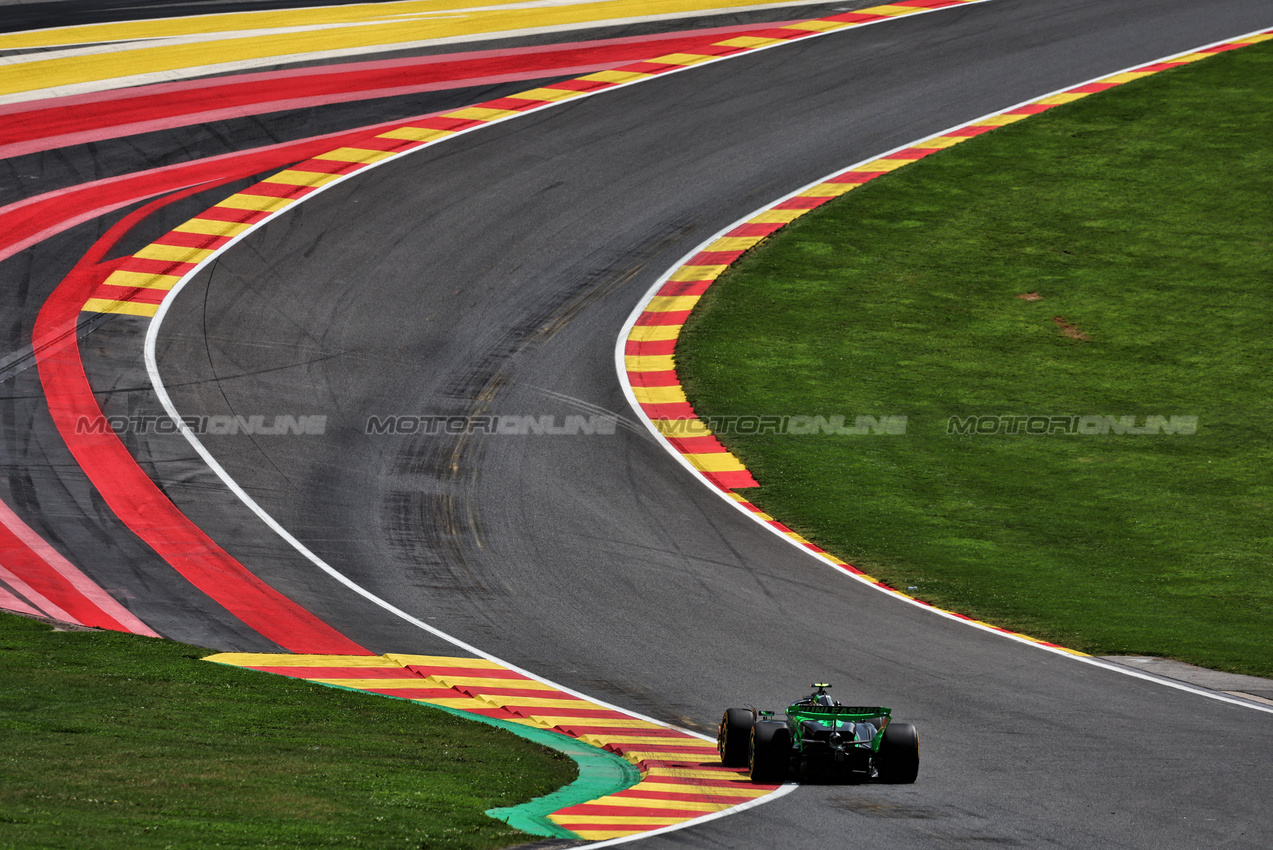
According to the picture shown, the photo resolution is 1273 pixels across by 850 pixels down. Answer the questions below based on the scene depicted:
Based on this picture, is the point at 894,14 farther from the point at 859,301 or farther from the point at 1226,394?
the point at 1226,394

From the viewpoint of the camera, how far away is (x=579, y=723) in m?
15.6

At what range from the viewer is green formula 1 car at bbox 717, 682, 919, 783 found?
1295cm

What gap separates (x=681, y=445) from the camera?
25.3m

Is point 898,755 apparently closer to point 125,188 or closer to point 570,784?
point 570,784

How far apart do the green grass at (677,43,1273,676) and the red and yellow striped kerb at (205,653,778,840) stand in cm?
642

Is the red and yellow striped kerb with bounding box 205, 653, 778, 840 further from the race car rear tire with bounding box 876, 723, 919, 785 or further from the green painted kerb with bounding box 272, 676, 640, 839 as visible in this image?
the race car rear tire with bounding box 876, 723, 919, 785

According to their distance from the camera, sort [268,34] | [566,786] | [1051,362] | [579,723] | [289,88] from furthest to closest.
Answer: [268,34] < [289,88] < [1051,362] < [579,723] < [566,786]

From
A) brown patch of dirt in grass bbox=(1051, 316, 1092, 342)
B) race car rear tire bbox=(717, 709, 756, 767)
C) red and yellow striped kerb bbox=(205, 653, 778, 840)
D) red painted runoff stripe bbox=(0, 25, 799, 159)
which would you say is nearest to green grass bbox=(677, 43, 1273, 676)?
brown patch of dirt in grass bbox=(1051, 316, 1092, 342)

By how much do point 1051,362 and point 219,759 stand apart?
20.0m

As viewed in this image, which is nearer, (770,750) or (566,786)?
(770,750)

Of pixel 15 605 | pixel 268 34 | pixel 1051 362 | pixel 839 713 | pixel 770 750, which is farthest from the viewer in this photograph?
pixel 268 34

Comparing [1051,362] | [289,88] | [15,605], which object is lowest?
[15,605]

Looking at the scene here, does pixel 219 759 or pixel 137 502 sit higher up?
pixel 137 502

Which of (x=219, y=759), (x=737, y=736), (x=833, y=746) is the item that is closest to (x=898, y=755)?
(x=833, y=746)
